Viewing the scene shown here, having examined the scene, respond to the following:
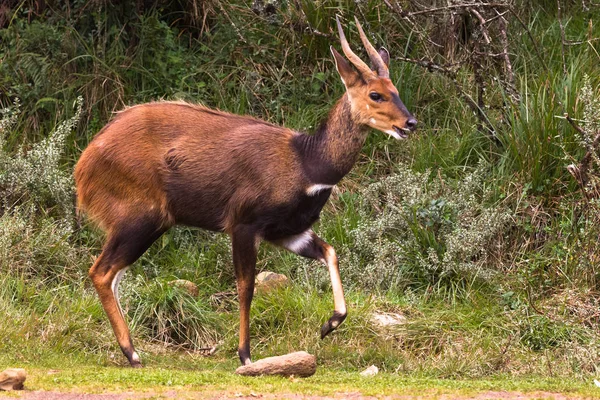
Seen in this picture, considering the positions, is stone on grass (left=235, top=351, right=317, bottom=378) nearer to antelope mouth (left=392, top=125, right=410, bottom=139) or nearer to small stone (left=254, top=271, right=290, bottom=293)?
antelope mouth (left=392, top=125, right=410, bottom=139)

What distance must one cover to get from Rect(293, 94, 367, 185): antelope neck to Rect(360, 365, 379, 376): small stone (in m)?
1.36

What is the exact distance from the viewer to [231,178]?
788cm

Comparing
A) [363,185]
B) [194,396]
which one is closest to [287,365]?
[194,396]

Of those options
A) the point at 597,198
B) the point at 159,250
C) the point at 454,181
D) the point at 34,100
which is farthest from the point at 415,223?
the point at 34,100

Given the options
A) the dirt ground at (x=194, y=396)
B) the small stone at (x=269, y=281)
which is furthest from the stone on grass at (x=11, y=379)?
the small stone at (x=269, y=281)

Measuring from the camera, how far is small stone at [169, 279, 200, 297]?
9070 millimetres

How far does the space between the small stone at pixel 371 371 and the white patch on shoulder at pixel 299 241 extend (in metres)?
1.01

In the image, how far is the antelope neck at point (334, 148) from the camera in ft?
25.3

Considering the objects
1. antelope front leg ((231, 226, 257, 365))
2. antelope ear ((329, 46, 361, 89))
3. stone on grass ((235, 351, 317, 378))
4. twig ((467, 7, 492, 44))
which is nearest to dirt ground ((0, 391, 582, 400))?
stone on grass ((235, 351, 317, 378))

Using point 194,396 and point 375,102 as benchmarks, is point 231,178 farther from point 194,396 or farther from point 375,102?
point 194,396

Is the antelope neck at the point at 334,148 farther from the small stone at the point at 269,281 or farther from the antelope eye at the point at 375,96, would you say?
the small stone at the point at 269,281

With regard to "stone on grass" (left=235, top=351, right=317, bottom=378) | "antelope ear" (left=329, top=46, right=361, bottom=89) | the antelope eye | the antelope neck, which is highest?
"antelope ear" (left=329, top=46, right=361, bottom=89)

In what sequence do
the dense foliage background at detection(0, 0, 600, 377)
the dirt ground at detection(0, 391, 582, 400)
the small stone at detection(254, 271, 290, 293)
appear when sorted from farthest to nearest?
the small stone at detection(254, 271, 290, 293) < the dense foliage background at detection(0, 0, 600, 377) < the dirt ground at detection(0, 391, 582, 400)

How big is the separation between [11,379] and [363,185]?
211 inches
